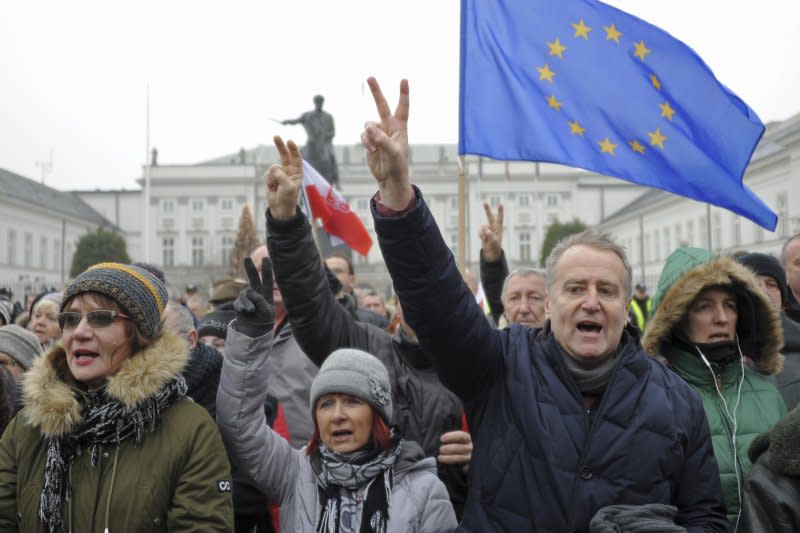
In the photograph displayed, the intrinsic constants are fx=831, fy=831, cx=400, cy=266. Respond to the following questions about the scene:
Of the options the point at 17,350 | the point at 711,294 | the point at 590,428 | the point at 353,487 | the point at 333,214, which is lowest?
the point at 353,487

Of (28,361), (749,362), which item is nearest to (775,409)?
(749,362)

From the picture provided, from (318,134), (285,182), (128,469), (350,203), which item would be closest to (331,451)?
(128,469)

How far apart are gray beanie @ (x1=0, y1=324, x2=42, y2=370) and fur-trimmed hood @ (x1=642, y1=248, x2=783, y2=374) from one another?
2.58 meters

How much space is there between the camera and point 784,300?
4371 mm

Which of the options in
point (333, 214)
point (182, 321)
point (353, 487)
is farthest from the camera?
point (333, 214)

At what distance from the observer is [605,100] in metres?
3.87

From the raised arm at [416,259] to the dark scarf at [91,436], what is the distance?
85cm

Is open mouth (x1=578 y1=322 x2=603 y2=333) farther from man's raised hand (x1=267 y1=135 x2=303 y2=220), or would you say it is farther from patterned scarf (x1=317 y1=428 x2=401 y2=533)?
man's raised hand (x1=267 y1=135 x2=303 y2=220)

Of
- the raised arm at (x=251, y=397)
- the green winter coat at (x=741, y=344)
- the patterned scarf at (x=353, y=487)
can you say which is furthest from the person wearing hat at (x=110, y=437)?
the green winter coat at (x=741, y=344)

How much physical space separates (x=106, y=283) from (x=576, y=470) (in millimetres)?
1462

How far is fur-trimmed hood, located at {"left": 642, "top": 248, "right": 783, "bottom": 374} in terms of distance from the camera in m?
2.89

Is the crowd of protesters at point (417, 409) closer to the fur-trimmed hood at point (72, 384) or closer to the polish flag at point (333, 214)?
the fur-trimmed hood at point (72, 384)

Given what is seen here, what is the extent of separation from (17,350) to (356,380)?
1751 millimetres

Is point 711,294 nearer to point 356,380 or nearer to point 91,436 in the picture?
point 356,380
